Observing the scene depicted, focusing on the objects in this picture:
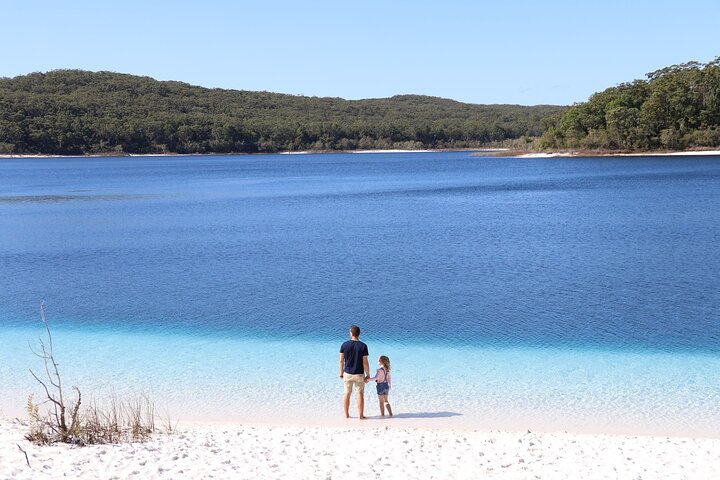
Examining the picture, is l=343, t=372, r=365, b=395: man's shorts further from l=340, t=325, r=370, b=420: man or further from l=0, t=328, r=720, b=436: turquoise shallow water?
l=0, t=328, r=720, b=436: turquoise shallow water

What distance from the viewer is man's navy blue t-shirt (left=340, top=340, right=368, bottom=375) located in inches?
430

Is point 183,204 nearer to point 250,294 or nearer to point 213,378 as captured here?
point 250,294

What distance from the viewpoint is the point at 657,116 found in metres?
109

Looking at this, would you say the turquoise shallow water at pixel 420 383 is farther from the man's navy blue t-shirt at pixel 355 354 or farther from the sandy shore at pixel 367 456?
the sandy shore at pixel 367 456

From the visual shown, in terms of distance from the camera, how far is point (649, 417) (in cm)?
1104

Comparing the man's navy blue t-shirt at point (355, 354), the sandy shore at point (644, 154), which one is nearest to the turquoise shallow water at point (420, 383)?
the man's navy blue t-shirt at point (355, 354)

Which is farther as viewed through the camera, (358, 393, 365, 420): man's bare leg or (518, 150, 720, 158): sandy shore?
(518, 150, 720, 158): sandy shore

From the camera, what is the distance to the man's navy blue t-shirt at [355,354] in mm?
10930

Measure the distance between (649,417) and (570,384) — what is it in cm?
187

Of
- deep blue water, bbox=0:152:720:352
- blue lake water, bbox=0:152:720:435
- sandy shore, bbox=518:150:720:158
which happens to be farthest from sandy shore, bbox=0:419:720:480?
sandy shore, bbox=518:150:720:158

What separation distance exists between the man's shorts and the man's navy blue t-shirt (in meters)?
0.06

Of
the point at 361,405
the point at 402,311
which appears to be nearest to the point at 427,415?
the point at 361,405

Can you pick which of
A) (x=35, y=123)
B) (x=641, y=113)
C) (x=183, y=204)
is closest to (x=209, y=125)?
(x=35, y=123)

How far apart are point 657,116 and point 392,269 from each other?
96177mm
